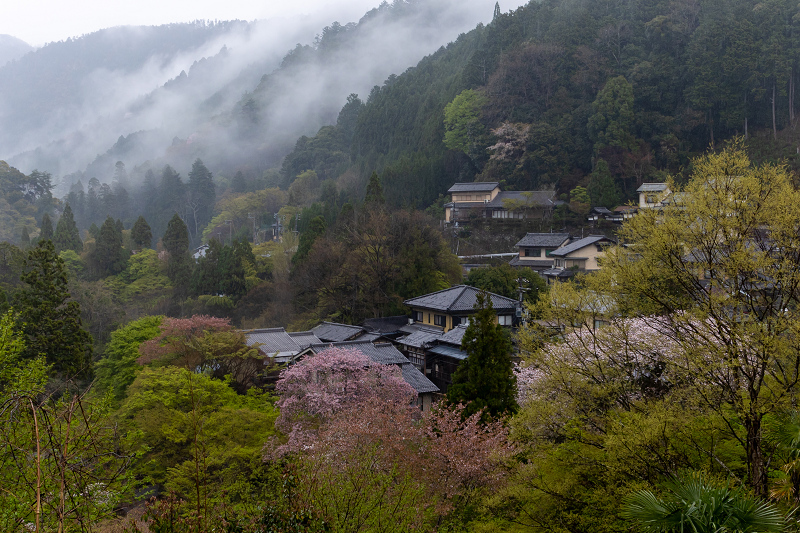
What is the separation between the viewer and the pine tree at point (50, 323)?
18.9 m

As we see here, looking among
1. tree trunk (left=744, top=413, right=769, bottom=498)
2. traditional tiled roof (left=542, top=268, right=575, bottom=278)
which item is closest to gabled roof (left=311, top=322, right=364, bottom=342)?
traditional tiled roof (left=542, top=268, right=575, bottom=278)

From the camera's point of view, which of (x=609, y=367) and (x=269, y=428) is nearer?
(x=609, y=367)

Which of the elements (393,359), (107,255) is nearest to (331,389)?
(393,359)

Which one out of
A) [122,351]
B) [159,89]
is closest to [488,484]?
[122,351]

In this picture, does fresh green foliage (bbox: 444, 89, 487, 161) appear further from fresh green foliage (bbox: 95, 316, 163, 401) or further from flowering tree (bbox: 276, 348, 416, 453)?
flowering tree (bbox: 276, 348, 416, 453)

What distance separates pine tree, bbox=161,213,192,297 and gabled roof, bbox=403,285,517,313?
61.8ft

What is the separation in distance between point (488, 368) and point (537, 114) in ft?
132

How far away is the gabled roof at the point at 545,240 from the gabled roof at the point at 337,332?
15.8m

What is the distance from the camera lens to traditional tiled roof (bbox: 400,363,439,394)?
67.5 ft

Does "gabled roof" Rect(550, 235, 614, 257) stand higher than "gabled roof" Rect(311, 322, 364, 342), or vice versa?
"gabled roof" Rect(550, 235, 614, 257)

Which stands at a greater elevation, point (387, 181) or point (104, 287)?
point (387, 181)

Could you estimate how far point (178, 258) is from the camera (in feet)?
131

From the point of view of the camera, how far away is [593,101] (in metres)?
48.2

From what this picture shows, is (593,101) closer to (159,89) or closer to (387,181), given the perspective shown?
(387,181)
